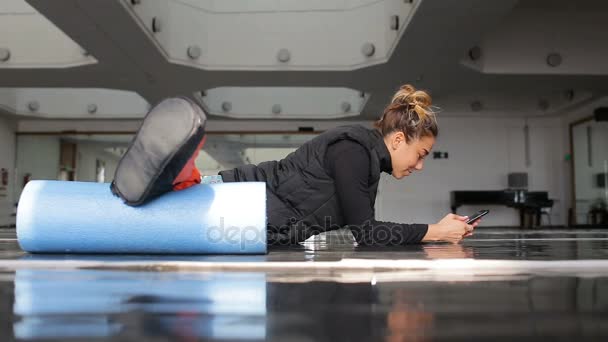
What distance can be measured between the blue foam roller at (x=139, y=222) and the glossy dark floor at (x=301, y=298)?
8cm

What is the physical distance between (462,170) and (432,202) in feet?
3.45

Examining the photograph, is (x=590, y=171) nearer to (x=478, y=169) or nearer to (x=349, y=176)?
(x=478, y=169)

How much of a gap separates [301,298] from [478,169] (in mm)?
11393

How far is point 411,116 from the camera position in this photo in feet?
6.52


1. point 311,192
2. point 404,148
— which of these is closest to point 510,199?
point 404,148

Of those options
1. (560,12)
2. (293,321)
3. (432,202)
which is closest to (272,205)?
(293,321)

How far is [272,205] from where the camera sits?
6.52ft

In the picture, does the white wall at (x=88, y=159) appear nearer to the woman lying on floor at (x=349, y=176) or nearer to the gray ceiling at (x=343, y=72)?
the gray ceiling at (x=343, y=72)

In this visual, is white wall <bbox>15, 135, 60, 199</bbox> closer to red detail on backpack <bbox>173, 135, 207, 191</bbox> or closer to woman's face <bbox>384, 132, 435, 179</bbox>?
red detail on backpack <bbox>173, 135, 207, 191</bbox>

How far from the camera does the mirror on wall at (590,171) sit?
10350 mm

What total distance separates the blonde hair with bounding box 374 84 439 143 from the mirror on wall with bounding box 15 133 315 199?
30.8 feet

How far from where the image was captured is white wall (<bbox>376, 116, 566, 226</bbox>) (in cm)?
1150

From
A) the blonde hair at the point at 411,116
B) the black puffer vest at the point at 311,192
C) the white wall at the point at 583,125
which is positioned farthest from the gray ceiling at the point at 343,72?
the black puffer vest at the point at 311,192

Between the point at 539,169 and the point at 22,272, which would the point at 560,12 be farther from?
the point at 22,272
